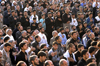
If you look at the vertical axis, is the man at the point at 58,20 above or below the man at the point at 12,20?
below

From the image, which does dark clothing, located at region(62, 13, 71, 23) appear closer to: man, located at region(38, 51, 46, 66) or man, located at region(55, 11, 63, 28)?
man, located at region(55, 11, 63, 28)

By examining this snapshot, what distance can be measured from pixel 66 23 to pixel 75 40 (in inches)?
120

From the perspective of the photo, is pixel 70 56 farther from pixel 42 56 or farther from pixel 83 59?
pixel 42 56

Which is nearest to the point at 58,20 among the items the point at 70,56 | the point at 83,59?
the point at 70,56

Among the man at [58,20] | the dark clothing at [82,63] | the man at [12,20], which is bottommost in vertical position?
the dark clothing at [82,63]

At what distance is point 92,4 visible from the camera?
47.3 feet

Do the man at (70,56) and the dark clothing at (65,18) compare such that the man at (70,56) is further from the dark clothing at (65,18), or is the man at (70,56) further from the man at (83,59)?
the dark clothing at (65,18)

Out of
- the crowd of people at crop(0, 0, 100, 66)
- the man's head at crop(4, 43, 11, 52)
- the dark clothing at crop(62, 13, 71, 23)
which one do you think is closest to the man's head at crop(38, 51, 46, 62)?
the crowd of people at crop(0, 0, 100, 66)

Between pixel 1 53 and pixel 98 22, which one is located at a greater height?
pixel 1 53

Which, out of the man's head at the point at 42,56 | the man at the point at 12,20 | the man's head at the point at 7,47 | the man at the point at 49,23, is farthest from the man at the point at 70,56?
the man at the point at 12,20

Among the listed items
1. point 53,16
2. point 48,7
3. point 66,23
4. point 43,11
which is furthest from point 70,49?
point 48,7

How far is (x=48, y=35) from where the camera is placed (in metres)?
10.8

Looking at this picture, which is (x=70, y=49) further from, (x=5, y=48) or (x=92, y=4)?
(x=92, y=4)

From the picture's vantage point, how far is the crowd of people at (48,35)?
651 cm
